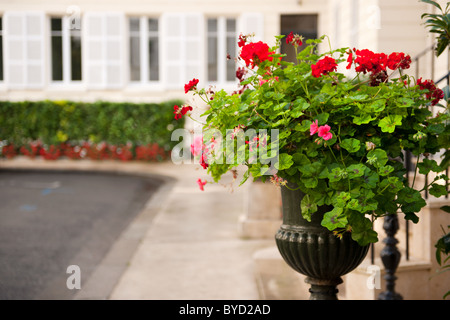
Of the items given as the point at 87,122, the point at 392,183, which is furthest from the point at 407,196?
the point at 87,122

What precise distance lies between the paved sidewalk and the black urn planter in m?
0.50

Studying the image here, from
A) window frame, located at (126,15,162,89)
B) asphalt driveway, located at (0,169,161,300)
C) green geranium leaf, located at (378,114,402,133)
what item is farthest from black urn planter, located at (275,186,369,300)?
window frame, located at (126,15,162,89)

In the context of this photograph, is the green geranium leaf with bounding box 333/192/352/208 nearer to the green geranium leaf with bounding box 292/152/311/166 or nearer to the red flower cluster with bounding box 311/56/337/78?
the green geranium leaf with bounding box 292/152/311/166

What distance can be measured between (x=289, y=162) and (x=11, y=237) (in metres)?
4.62

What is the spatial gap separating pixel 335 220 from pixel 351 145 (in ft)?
0.95

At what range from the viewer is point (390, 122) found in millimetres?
2291

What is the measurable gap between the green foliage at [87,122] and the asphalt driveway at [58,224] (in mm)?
1800

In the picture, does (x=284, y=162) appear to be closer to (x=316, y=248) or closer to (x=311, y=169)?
(x=311, y=169)

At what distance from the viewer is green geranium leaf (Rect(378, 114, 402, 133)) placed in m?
2.26

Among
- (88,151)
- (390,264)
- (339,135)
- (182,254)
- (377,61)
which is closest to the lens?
(339,135)

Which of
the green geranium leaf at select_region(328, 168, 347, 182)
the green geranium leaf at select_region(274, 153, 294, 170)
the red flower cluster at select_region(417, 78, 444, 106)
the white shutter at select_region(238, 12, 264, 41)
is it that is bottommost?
the green geranium leaf at select_region(328, 168, 347, 182)
